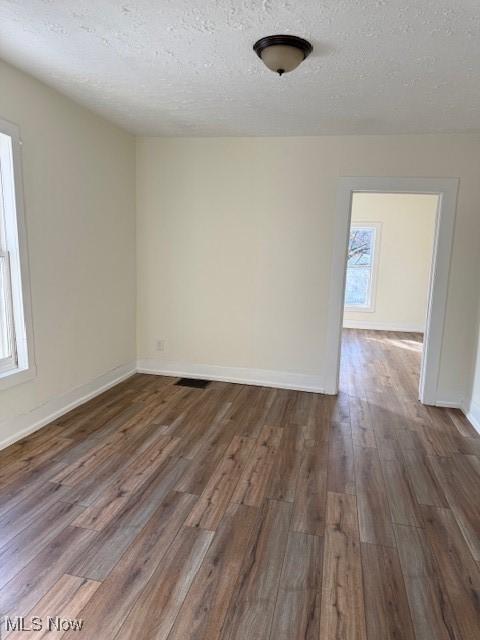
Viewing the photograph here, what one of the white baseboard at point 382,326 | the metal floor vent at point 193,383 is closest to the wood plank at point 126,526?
the metal floor vent at point 193,383

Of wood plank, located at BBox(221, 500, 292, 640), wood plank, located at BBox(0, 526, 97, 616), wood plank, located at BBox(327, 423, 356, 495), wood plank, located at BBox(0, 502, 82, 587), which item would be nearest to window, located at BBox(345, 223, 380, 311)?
wood plank, located at BBox(327, 423, 356, 495)

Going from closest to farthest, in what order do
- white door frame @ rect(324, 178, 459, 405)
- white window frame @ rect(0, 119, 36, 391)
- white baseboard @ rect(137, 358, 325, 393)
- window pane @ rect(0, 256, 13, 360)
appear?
1. white window frame @ rect(0, 119, 36, 391)
2. window pane @ rect(0, 256, 13, 360)
3. white door frame @ rect(324, 178, 459, 405)
4. white baseboard @ rect(137, 358, 325, 393)

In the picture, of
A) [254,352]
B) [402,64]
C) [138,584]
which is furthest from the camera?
[254,352]

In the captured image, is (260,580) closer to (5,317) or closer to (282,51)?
(5,317)

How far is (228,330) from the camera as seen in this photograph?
4.21 metres

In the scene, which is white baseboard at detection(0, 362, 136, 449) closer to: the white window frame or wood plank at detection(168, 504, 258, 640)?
the white window frame

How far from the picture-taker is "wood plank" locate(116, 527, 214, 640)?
144cm

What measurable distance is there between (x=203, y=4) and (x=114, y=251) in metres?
2.47

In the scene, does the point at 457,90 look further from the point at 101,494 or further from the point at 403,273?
the point at 403,273

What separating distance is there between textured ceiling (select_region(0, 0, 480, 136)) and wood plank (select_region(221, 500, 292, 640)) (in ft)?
8.02

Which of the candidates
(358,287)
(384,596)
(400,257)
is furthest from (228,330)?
(400,257)

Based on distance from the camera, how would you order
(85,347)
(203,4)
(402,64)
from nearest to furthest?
(203,4) < (402,64) < (85,347)

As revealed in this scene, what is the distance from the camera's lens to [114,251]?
3.85 meters

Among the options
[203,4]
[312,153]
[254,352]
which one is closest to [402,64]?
[203,4]
